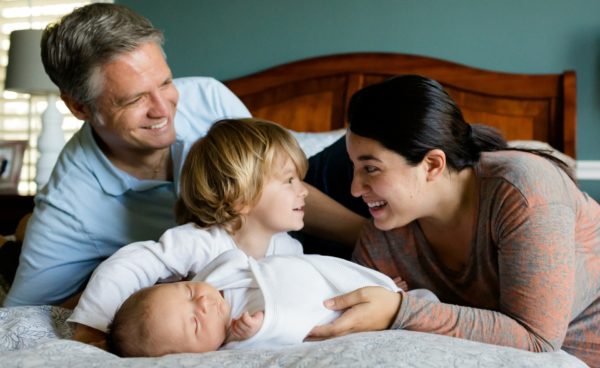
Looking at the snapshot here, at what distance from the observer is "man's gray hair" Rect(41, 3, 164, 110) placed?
1.77 meters

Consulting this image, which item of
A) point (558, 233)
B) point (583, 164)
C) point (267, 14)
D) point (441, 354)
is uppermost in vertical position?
point (267, 14)

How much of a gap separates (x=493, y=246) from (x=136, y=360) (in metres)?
0.77

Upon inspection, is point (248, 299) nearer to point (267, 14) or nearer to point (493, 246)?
point (493, 246)

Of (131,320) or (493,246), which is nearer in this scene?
(131,320)

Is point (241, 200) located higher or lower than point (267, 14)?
lower

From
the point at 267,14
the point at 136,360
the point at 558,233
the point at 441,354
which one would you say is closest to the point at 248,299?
the point at 136,360

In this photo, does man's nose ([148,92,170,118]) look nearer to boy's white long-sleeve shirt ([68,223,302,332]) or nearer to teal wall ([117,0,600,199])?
boy's white long-sleeve shirt ([68,223,302,332])

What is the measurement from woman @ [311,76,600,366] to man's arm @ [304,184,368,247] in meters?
0.19

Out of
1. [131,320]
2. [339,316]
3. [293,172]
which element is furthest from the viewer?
[293,172]

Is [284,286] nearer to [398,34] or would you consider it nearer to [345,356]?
[345,356]

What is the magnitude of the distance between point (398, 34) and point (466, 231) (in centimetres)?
174

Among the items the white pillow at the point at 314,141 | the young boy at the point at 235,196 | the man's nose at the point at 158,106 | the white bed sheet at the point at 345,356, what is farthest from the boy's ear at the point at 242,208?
the white pillow at the point at 314,141

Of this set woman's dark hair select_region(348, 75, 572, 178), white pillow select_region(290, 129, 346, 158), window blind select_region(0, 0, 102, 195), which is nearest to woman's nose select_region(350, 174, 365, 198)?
woman's dark hair select_region(348, 75, 572, 178)

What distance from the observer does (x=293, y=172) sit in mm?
1744
